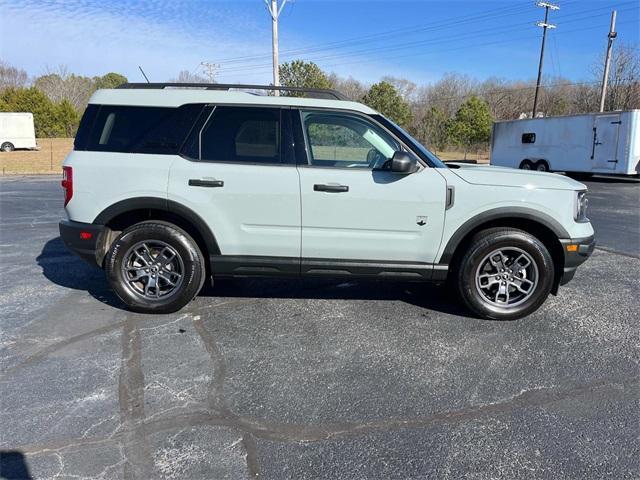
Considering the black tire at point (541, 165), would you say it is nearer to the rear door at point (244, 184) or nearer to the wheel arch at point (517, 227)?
the wheel arch at point (517, 227)

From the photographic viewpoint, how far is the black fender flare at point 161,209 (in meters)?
4.14

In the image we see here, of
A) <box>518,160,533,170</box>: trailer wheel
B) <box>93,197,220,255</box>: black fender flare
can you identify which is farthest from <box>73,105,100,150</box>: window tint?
<box>518,160,533,170</box>: trailer wheel

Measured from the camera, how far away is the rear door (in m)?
4.09

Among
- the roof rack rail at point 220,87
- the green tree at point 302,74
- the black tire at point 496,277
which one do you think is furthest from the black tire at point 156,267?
the green tree at point 302,74

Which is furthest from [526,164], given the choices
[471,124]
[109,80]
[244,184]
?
[109,80]

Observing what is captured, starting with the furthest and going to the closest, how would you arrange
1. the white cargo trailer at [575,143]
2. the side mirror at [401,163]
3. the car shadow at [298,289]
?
the white cargo trailer at [575,143] → the car shadow at [298,289] → the side mirror at [401,163]

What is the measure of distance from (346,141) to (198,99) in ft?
4.68

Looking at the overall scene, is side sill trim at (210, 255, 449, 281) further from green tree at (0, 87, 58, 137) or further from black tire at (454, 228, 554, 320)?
green tree at (0, 87, 58, 137)

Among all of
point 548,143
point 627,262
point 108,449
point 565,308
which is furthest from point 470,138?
point 108,449

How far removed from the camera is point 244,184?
408 centimetres

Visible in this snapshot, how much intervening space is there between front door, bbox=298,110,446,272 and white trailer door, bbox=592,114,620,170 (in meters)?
17.2

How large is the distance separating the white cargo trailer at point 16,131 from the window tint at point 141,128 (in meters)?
38.3

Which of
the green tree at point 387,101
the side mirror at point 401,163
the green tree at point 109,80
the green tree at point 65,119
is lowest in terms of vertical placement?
the side mirror at point 401,163

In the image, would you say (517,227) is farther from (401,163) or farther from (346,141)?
(346,141)
